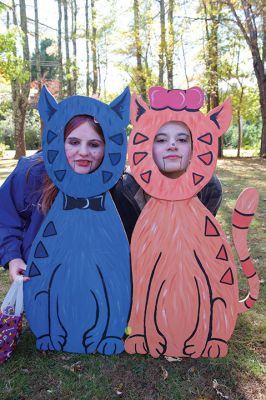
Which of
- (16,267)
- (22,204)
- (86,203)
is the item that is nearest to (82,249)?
(86,203)

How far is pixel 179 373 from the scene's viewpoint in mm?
2096

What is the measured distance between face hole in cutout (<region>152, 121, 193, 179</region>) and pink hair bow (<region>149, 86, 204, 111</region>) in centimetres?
9

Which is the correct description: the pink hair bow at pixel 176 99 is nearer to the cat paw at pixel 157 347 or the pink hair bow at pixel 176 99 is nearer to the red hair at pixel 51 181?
the red hair at pixel 51 181

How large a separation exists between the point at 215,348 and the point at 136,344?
46cm

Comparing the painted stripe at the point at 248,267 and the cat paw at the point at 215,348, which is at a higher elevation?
the painted stripe at the point at 248,267

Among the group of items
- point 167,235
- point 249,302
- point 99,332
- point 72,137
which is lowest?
point 99,332

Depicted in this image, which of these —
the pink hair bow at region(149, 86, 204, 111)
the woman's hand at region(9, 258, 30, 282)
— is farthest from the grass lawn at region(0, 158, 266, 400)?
the pink hair bow at region(149, 86, 204, 111)

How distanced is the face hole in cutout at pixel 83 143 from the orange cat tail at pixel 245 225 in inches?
33.4

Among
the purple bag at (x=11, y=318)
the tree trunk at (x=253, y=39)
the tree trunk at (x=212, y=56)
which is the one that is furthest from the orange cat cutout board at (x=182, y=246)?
the tree trunk at (x=212, y=56)

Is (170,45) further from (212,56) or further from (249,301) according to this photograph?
(249,301)

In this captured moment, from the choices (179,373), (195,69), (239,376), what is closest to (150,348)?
(179,373)

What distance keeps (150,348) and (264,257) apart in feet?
7.01

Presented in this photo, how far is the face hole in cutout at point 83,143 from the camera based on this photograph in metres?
2.14

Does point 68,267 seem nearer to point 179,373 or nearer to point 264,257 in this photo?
point 179,373
